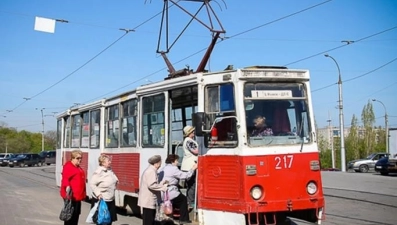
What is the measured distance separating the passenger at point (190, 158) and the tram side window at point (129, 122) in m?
2.73

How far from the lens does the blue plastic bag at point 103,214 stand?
810cm

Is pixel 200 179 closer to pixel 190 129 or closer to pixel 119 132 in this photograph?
pixel 190 129

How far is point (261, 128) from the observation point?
8398 millimetres

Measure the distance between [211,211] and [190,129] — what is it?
1.66 m

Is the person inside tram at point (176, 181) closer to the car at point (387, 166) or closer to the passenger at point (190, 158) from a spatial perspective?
the passenger at point (190, 158)

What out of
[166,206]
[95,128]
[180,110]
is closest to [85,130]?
[95,128]

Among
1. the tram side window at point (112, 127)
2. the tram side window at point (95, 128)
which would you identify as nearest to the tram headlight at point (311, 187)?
the tram side window at point (112, 127)

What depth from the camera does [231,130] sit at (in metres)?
8.43

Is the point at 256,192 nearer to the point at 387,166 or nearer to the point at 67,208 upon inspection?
the point at 67,208

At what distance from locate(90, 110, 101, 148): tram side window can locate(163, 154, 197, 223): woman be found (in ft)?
19.0

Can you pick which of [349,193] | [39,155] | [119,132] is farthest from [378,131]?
[119,132]

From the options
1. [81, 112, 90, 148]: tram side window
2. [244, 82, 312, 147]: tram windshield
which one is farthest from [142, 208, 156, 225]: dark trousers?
[81, 112, 90, 148]: tram side window

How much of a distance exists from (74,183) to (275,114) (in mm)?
3520

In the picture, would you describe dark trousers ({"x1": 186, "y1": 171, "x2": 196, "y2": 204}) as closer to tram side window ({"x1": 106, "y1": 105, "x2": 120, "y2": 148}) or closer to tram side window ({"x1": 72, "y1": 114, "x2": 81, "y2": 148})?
tram side window ({"x1": 106, "y1": 105, "x2": 120, "y2": 148})
